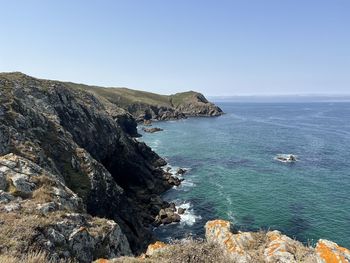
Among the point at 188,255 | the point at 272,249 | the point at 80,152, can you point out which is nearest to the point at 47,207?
→ the point at 188,255

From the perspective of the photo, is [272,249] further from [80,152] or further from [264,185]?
[264,185]

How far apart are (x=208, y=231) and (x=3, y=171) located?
14.7 meters

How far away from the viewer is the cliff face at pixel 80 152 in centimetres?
3375

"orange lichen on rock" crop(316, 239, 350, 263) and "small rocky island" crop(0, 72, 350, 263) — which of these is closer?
"orange lichen on rock" crop(316, 239, 350, 263)

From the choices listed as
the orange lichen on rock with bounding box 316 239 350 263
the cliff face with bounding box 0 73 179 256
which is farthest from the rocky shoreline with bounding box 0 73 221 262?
the orange lichen on rock with bounding box 316 239 350 263

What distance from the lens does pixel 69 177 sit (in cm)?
3609

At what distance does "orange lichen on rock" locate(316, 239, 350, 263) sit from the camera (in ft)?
41.3

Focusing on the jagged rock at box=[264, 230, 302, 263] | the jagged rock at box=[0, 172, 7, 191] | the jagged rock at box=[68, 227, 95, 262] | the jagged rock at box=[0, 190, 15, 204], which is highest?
the jagged rock at box=[0, 172, 7, 191]

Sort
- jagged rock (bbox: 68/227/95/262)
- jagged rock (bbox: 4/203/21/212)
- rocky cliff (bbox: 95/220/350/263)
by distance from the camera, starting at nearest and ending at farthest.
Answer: rocky cliff (bbox: 95/220/350/263), jagged rock (bbox: 68/227/95/262), jagged rock (bbox: 4/203/21/212)

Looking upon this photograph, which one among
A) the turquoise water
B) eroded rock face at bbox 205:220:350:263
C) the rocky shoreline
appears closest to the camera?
eroded rock face at bbox 205:220:350:263

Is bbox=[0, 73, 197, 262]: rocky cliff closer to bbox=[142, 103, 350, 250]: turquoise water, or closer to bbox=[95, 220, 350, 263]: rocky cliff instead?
bbox=[95, 220, 350, 263]: rocky cliff

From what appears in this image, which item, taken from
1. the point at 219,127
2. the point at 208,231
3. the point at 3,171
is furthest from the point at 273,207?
the point at 219,127

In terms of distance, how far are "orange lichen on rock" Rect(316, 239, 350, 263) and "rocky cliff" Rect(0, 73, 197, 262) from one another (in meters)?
11.3

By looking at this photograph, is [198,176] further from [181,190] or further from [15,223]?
[15,223]
